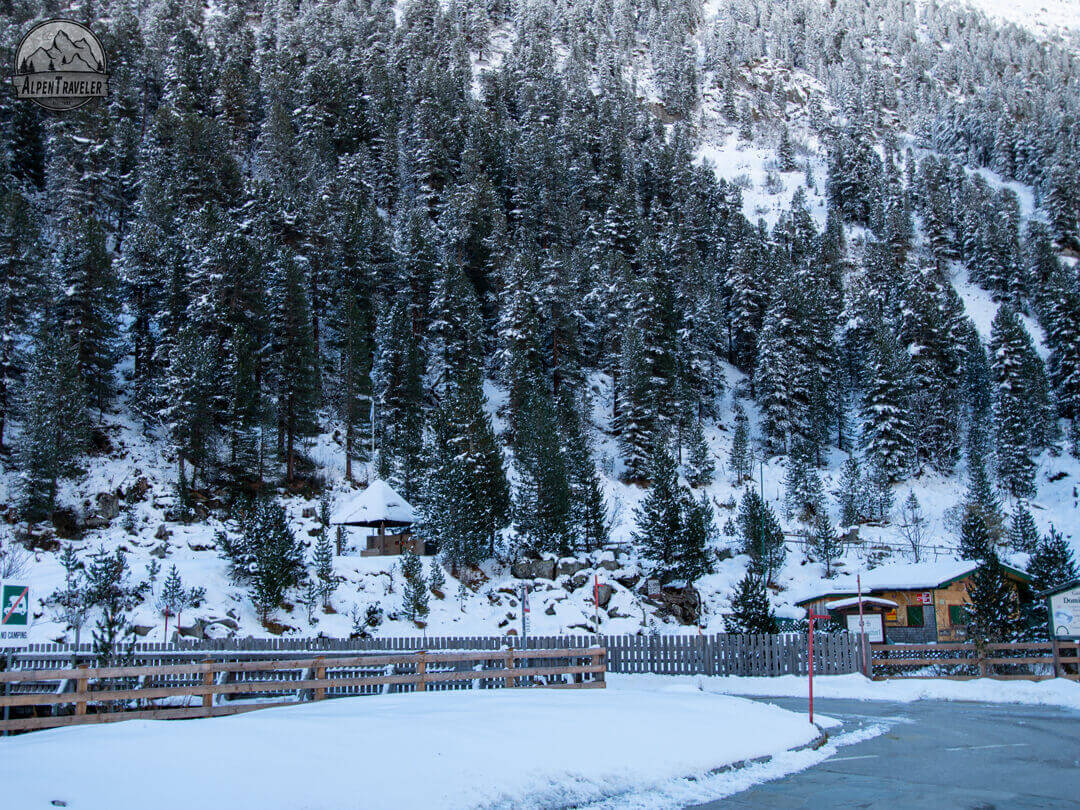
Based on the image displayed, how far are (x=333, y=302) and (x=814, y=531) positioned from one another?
42.5 metres

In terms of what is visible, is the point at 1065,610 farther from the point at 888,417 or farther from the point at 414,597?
the point at 888,417

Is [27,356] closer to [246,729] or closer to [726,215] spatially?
[246,729]

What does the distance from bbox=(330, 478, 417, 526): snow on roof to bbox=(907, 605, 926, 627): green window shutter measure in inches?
1061

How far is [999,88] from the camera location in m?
155

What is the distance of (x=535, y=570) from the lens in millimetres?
40562

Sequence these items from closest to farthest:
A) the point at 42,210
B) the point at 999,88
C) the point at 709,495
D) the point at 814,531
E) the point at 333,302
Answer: the point at 814,531, the point at 709,495, the point at 333,302, the point at 42,210, the point at 999,88

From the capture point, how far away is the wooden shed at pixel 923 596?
35125mm

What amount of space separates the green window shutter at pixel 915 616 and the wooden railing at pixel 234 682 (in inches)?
899

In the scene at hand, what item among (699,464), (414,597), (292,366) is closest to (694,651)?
(414,597)

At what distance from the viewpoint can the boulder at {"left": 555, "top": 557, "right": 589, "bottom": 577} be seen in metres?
40.6

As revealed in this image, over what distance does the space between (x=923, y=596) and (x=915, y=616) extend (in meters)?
1.11

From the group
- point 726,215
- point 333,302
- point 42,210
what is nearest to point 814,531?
point 333,302

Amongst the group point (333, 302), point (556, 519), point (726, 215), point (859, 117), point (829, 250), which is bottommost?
point (556, 519)

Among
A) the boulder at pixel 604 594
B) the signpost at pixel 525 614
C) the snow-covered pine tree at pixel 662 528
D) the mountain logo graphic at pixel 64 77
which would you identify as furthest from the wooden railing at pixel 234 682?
the snow-covered pine tree at pixel 662 528
